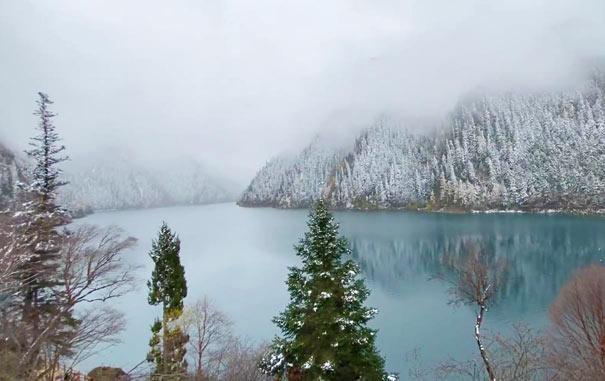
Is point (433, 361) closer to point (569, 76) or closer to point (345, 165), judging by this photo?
point (345, 165)

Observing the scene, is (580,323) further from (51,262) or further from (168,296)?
(51,262)

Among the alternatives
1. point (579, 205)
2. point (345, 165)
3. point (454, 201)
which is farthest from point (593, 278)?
point (345, 165)

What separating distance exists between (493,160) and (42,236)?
138 metres

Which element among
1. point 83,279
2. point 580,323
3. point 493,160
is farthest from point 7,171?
point 493,160

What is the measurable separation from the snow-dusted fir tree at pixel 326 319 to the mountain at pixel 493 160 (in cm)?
10864

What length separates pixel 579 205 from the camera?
96250 millimetres

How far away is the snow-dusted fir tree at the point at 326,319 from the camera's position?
1183 cm

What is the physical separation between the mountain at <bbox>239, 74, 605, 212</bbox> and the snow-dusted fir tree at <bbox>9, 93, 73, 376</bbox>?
381 feet

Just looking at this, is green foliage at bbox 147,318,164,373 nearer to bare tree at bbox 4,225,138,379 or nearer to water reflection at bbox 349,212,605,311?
bare tree at bbox 4,225,138,379

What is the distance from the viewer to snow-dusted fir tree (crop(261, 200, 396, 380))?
11.8 metres

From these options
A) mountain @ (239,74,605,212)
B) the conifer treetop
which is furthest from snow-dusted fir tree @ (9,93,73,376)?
mountain @ (239,74,605,212)

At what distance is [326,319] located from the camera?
12.0 meters

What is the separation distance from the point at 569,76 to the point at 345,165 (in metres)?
104

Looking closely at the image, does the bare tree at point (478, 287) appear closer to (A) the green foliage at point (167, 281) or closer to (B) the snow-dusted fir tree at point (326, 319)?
(B) the snow-dusted fir tree at point (326, 319)
